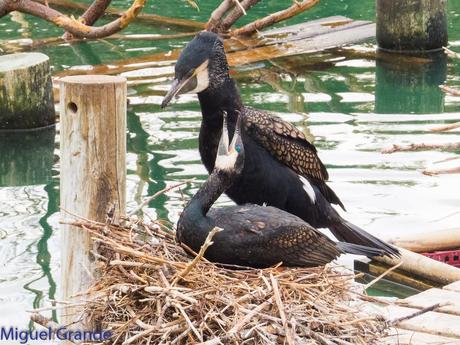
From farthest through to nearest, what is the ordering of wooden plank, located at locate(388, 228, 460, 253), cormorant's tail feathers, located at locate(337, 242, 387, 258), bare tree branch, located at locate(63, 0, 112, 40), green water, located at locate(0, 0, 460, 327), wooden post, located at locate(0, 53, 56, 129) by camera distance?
bare tree branch, located at locate(63, 0, 112, 40)
wooden post, located at locate(0, 53, 56, 129)
green water, located at locate(0, 0, 460, 327)
wooden plank, located at locate(388, 228, 460, 253)
cormorant's tail feathers, located at locate(337, 242, 387, 258)

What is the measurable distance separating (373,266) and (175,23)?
28.3 feet

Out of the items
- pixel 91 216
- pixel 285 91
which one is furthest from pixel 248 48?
pixel 91 216

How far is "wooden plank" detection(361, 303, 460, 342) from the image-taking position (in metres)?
5.68

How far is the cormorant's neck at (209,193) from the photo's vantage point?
5211 mm

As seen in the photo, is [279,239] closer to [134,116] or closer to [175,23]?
[134,116]

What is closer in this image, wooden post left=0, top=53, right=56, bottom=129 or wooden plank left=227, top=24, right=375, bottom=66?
wooden post left=0, top=53, right=56, bottom=129

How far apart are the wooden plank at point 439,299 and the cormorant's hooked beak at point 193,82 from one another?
1506mm

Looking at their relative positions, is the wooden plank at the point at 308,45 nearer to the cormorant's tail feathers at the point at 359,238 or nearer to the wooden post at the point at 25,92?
the wooden post at the point at 25,92

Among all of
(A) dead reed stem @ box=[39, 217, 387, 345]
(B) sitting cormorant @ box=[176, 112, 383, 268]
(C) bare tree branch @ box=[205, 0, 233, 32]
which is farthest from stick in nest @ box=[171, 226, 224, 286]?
(C) bare tree branch @ box=[205, 0, 233, 32]

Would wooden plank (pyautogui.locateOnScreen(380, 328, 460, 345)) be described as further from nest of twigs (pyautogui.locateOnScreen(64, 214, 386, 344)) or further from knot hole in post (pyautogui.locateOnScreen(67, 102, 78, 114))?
knot hole in post (pyautogui.locateOnScreen(67, 102, 78, 114))

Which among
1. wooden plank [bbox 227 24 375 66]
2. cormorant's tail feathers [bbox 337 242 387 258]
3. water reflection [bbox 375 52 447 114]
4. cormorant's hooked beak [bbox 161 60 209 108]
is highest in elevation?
cormorant's hooked beak [bbox 161 60 209 108]

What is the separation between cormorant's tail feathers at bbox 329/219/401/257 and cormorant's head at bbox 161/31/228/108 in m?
1.10

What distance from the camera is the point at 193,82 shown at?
557 centimetres

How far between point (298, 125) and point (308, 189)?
513 centimetres
